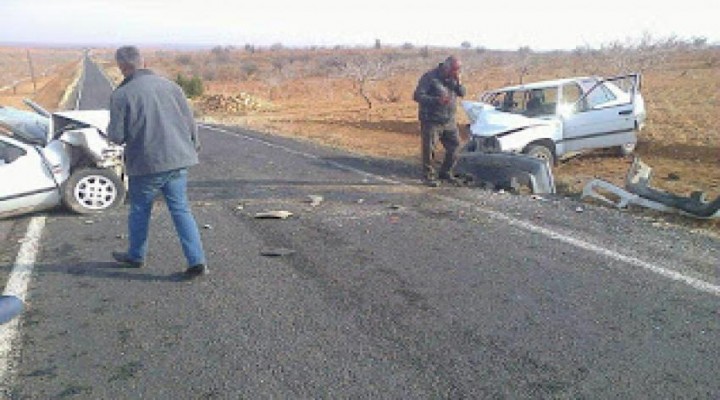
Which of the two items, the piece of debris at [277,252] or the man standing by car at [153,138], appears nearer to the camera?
the man standing by car at [153,138]

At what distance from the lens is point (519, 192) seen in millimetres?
7426

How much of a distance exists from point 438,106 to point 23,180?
499 cm

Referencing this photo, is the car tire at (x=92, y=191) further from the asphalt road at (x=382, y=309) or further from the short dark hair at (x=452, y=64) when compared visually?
the short dark hair at (x=452, y=64)

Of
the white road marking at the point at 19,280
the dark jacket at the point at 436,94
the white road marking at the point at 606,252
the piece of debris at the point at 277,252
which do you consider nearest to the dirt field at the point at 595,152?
the white road marking at the point at 606,252

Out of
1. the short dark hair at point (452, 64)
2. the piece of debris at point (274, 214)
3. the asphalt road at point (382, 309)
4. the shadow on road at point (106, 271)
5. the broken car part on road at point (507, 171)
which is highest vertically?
the short dark hair at point (452, 64)

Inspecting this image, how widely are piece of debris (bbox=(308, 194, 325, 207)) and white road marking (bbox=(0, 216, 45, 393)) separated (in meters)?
2.85

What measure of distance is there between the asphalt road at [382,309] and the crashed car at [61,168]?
0.39 m

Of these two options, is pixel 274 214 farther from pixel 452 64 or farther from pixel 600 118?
pixel 600 118

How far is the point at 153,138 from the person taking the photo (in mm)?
4145

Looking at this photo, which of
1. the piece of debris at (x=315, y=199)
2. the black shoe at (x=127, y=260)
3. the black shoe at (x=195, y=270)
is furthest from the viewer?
the piece of debris at (x=315, y=199)

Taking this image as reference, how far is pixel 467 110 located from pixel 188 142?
689cm

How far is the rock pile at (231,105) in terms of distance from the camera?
2503cm

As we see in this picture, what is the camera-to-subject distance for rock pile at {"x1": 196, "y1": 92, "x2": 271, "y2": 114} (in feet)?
82.1

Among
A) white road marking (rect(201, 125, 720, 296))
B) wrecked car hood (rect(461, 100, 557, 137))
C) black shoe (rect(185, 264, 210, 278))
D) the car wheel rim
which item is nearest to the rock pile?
wrecked car hood (rect(461, 100, 557, 137))
